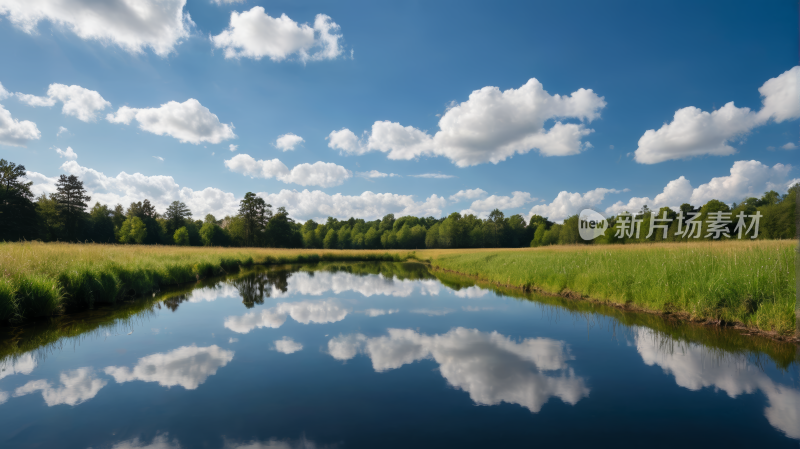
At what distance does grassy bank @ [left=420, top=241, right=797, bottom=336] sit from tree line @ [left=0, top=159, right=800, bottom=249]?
65.8 ft

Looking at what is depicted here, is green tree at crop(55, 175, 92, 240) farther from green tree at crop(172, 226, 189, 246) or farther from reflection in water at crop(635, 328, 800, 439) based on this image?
reflection in water at crop(635, 328, 800, 439)

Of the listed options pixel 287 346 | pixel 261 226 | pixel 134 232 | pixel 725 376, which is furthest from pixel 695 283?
pixel 134 232

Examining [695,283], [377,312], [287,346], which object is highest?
[695,283]

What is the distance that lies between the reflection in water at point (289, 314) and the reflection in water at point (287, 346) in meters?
1.34

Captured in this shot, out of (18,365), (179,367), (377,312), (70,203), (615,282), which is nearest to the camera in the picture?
(18,365)

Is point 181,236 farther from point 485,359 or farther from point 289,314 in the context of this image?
point 485,359

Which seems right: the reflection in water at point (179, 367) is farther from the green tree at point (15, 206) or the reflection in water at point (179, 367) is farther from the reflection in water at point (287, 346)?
the green tree at point (15, 206)

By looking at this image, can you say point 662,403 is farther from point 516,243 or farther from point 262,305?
point 516,243

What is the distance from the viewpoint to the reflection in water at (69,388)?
14.1ft

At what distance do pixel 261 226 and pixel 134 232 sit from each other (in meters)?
20.4

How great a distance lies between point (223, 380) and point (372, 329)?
12.4 ft

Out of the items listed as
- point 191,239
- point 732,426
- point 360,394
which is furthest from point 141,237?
point 732,426

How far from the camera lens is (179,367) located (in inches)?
217

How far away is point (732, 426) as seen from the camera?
3768 mm
